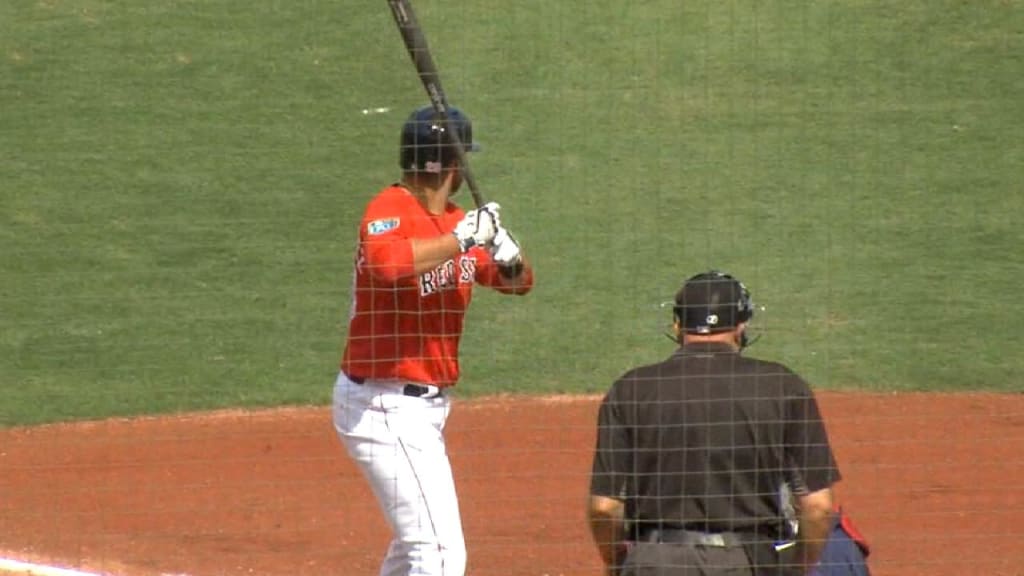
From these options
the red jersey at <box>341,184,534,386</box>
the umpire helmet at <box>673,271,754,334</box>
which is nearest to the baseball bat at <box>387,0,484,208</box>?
the red jersey at <box>341,184,534,386</box>

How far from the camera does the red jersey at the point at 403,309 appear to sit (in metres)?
5.53

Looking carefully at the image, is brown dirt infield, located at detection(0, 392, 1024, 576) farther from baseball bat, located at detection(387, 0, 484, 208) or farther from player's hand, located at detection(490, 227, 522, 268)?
baseball bat, located at detection(387, 0, 484, 208)

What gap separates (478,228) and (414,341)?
430 mm

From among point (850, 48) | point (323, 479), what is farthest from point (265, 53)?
point (323, 479)

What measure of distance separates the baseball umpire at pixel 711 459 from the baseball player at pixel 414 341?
930 mm

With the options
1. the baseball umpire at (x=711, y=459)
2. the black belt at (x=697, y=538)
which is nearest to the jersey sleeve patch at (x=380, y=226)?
the baseball umpire at (x=711, y=459)

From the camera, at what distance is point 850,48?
13.1 meters

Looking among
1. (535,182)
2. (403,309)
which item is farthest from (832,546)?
(535,182)

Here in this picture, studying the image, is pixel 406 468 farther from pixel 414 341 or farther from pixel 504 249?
pixel 504 249

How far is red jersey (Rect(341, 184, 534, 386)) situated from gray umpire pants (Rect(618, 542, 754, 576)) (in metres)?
1.25

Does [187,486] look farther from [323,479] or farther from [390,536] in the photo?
[390,536]

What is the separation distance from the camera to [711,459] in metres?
4.60

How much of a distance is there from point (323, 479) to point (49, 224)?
4.10 m

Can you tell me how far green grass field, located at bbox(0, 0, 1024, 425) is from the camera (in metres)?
10.2
